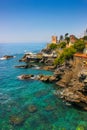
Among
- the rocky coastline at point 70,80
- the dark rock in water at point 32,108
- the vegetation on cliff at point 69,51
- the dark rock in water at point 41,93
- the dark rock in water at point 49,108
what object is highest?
the vegetation on cliff at point 69,51

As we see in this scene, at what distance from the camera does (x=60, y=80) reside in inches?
2773

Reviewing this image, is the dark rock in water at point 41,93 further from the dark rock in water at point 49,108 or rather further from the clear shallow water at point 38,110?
the dark rock in water at point 49,108

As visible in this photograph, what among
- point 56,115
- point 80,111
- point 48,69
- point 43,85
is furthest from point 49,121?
point 48,69

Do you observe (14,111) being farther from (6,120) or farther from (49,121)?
(49,121)

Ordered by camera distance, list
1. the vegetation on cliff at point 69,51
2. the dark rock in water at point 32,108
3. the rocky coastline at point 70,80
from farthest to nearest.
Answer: the vegetation on cliff at point 69,51, the rocky coastline at point 70,80, the dark rock in water at point 32,108

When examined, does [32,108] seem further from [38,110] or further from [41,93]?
[41,93]

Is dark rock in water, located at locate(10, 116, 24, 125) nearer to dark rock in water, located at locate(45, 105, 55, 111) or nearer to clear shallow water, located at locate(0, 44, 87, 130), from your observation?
clear shallow water, located at locate(0, 44, 87, 130)

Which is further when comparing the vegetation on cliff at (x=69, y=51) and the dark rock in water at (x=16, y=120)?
the vegetation on cliff at (x=69, y=51)

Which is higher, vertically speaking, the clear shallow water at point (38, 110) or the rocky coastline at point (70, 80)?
the rocky coastline at point (70, 80)

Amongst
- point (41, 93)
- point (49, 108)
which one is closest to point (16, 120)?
point (49, 108)

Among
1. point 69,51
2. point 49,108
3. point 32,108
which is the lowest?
point 49,108

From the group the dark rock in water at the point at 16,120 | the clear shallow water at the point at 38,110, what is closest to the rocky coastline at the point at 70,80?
the clear shallow water at the point at 38,110

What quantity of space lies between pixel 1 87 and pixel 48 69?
1398 inches

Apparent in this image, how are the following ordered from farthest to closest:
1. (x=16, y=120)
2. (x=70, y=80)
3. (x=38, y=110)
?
(x=70, y=80)
(x=38, y=110)
(x=16, y=120)
